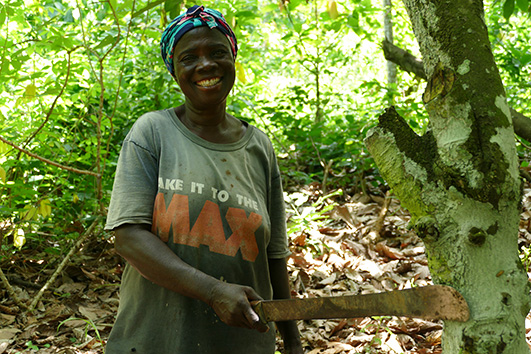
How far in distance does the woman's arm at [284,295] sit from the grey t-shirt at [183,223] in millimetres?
191

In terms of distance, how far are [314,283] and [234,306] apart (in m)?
1.78

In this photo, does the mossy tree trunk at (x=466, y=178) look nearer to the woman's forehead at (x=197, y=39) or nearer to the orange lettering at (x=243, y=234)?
the orange lettering at (x=243, y=234)

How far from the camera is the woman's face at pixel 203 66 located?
1624 mm

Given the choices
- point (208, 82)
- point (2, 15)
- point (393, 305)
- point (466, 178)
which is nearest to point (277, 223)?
point (208, 82)

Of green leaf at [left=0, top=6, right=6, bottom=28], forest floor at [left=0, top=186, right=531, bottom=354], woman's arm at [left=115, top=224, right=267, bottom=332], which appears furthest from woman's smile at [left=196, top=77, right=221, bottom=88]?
green leaf at [left=0, top=6, right=6, bottom=28]

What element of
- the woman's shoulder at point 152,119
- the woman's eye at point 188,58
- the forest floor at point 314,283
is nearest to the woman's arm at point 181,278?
the woman's shoulder at point 152,119

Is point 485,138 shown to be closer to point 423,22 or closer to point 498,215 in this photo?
point 498,215

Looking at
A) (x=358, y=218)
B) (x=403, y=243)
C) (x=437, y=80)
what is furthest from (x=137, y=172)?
(x=358, y=218)

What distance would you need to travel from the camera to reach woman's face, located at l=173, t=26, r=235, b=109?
1.62 meters

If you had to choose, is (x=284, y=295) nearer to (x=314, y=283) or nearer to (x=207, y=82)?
(x=207, y=82)

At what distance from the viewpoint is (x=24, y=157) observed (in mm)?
3293

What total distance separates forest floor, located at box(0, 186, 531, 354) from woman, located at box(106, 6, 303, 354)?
36.5 inches

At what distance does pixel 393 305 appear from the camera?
1.20m

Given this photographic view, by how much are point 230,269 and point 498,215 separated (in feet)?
2.65
